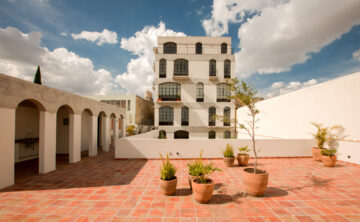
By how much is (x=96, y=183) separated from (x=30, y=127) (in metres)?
7.44

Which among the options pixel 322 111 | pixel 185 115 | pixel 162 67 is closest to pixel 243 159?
pixel 322 111

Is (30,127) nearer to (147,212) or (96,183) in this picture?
(96,183)


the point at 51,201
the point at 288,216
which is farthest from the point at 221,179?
the point at 51,201

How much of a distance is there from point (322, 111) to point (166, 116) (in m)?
14.4

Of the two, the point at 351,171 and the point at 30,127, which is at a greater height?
the point at 30,127

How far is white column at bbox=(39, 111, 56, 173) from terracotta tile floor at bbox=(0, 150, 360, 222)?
44 cm

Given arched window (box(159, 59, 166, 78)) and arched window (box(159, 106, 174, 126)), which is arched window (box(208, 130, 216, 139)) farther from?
arched window (box(159, 59, 166, 78))

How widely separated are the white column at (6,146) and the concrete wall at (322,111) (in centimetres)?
1468

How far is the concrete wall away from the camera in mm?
7837

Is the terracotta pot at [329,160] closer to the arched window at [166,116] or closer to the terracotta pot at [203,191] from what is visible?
the terracotta pot at [203,191]

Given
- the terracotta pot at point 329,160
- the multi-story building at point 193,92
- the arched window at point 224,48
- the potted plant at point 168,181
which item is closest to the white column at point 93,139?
the potted plant at point 168,181

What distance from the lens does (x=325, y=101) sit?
910 cm

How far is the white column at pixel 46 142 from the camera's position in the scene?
251 inches

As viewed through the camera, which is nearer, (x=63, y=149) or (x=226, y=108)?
(x=63, y=149)
